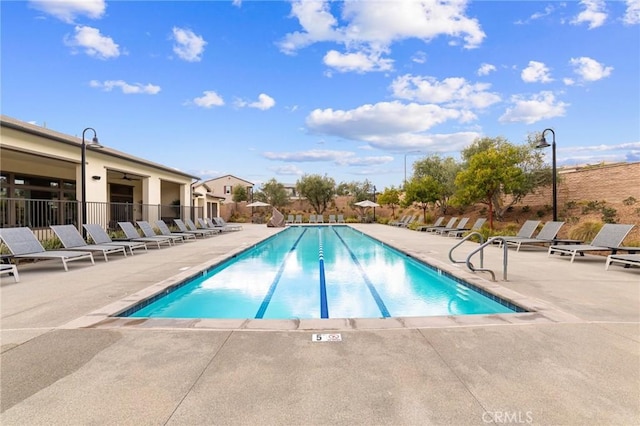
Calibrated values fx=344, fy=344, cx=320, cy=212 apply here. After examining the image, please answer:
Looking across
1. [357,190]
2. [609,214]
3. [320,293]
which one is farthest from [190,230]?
[357,190]

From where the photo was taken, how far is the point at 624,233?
8.20 m

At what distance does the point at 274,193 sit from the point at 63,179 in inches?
885

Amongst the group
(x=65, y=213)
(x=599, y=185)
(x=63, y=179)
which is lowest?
(x=65, y=213)

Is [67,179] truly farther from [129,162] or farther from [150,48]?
[150,48]

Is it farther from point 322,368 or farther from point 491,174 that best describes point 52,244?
point 491,174

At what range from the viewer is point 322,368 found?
272cm

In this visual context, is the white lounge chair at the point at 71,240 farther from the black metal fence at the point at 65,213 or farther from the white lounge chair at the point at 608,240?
the white lounge chair at the point at 608,240

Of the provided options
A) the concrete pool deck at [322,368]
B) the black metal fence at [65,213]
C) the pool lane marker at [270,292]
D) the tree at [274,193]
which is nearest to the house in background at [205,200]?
the black metal fence at [65,213]

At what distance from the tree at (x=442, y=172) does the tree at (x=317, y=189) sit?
1127cm

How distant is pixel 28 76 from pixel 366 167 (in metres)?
31.6

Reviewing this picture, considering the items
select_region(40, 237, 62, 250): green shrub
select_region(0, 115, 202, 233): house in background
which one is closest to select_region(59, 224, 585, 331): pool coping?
select_region(40, 237, 62, 250): green shrub

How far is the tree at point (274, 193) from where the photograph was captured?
38156 mm

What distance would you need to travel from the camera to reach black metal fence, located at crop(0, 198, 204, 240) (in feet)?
37.7

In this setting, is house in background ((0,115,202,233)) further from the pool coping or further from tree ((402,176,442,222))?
tree ((402,176,442,222))
